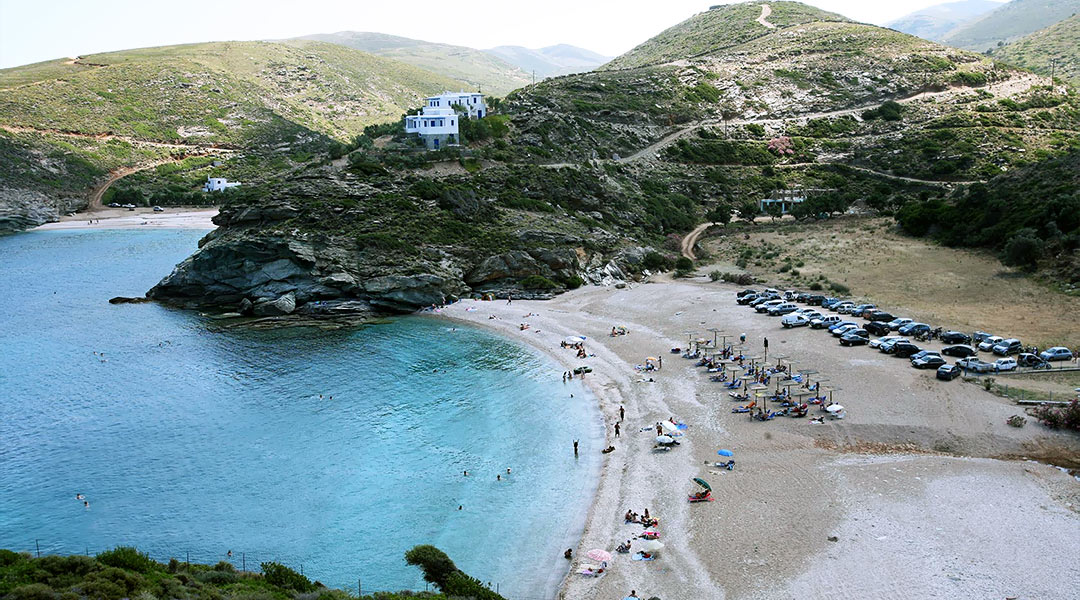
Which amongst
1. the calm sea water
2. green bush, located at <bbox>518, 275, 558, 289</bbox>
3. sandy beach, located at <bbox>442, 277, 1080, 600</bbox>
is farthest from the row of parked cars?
the calm sea water

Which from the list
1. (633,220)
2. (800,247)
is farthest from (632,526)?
(633,220)

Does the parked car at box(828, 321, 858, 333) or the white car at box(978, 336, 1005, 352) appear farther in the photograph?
the parked car at box(828, 321, 858, 333)

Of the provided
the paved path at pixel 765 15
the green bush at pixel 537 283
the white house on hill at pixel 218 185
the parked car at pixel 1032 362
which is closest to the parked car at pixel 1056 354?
the parked car at pixel 1032 362

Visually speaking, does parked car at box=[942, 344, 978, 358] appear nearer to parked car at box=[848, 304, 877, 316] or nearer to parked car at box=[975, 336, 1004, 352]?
parked car at box=[975, 336, 1004, 352]

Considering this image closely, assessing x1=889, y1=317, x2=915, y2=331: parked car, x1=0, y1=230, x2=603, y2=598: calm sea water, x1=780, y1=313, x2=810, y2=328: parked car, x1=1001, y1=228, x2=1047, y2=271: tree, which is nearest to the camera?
x1=0, y1=230, x2=603, y2=598: calm sea water

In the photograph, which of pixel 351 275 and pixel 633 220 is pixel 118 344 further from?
pixel 633 220

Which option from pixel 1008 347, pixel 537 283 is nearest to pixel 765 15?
pixel 537 283

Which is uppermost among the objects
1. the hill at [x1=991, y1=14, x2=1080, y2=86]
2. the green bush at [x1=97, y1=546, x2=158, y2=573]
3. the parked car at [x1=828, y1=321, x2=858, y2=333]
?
the hill at [x1=991, y1=14, x2=1080, y2=86]

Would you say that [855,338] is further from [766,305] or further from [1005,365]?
[766,305]
